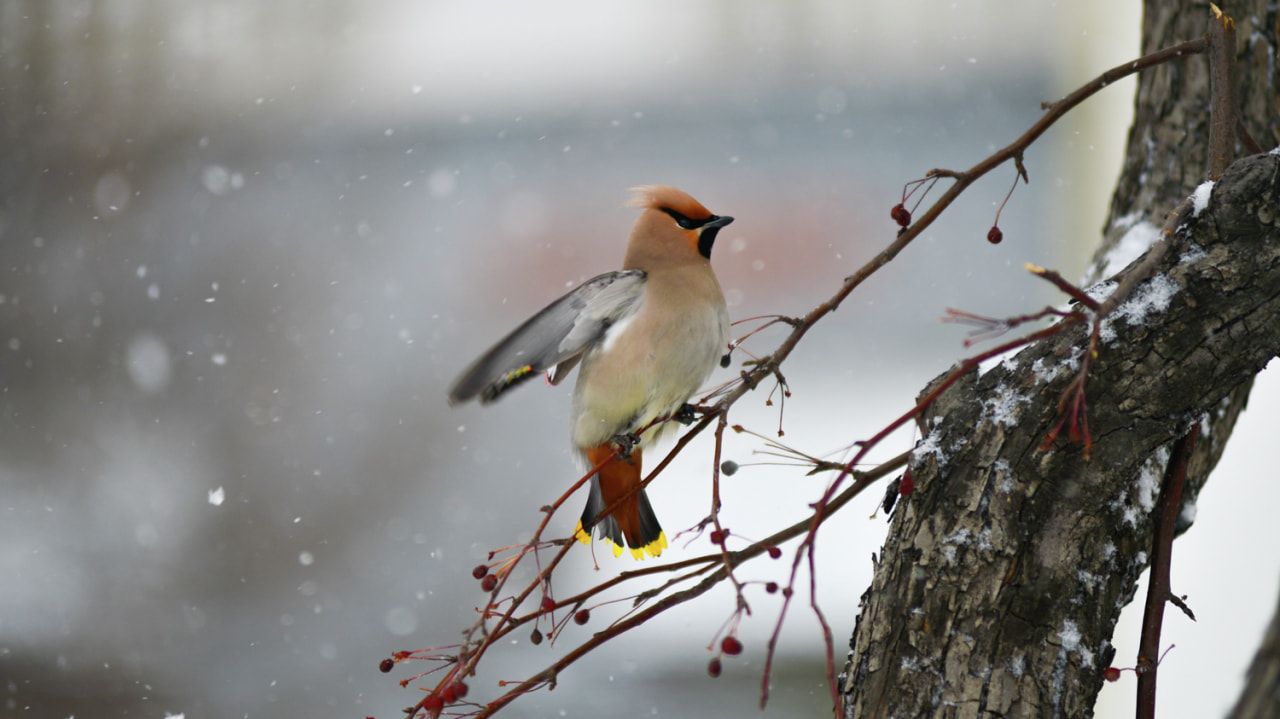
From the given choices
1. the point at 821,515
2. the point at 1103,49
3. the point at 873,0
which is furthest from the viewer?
the point at 873,0

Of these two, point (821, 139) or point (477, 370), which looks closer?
point (477, 370)

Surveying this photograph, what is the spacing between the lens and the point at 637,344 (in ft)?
3.97

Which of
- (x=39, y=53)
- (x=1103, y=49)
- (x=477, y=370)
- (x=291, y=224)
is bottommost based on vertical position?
(x=477, y=370)

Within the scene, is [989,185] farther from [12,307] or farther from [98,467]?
[12,307]

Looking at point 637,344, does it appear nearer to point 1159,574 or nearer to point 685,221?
point 685,221

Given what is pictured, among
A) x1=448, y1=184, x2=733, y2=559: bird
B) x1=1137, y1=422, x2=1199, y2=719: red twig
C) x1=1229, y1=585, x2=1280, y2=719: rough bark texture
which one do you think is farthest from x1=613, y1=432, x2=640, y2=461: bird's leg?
x1=1229, y1=585, x2=1280, y2=719: rough bark texture

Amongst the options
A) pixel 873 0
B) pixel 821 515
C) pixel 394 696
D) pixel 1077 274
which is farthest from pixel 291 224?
pixel 821 515

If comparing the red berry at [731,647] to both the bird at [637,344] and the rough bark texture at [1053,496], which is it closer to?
the rough bark texture at [1053,496]

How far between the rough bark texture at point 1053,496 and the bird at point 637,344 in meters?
0.40

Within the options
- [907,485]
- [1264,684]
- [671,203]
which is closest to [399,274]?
[671,203]

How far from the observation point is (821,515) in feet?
2.33

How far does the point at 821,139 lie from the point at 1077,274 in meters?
1.12

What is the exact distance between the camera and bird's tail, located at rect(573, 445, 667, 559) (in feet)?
4.15

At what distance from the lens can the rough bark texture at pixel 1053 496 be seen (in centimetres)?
77
